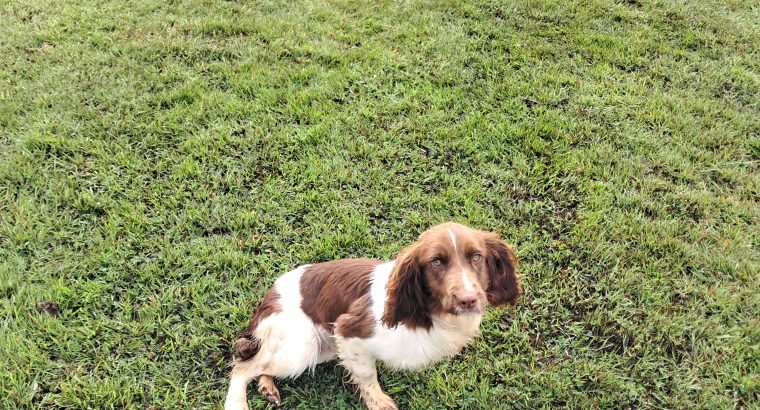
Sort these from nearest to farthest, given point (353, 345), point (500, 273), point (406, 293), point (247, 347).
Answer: point (406, 293) < point (500, 273) < point (353, 345) < point (247, 347)

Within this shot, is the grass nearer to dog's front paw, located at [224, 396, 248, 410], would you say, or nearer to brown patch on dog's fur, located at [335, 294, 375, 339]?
dog's front paw, located at [224, 396, 248, 410]

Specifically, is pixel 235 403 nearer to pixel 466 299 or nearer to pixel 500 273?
pixel 466 299

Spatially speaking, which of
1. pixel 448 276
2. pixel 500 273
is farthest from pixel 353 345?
pixel 500 273

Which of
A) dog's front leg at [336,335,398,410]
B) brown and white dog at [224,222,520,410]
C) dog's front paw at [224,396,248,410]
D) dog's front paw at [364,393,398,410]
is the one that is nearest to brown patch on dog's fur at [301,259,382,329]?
brown and white dog at [224,222,520,410]

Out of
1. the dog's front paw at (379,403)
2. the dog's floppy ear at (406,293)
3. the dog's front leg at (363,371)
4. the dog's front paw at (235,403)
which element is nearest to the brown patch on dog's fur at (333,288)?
the dog's front leg at (363,371)

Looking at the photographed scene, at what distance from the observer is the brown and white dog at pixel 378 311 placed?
2301 mm

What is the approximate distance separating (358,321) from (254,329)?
0.63 m

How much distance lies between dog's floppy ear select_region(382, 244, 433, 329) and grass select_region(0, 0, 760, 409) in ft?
2.28

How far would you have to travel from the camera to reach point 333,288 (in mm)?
2707

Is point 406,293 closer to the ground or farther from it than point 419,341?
farther from it

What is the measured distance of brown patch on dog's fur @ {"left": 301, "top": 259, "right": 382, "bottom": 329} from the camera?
105 inches

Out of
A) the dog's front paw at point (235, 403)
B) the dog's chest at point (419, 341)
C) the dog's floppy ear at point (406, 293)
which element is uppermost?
the dog's floppy ear at point (406, 293)

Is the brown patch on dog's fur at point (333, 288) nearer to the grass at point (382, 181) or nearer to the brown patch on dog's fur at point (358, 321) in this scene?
the brown patch on dog's fur at point (358, 321)

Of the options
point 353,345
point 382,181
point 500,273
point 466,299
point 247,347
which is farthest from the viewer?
point 382,181
